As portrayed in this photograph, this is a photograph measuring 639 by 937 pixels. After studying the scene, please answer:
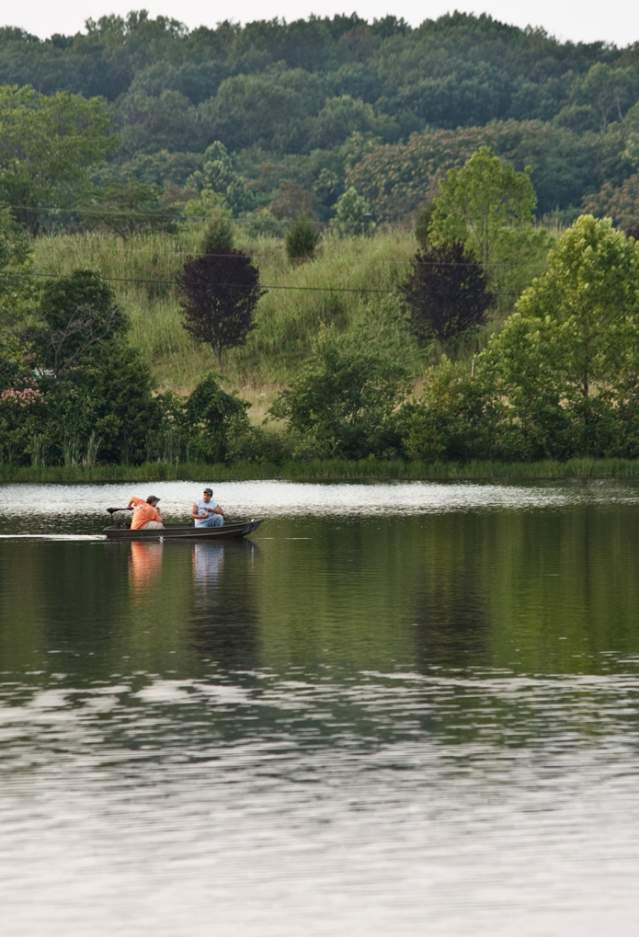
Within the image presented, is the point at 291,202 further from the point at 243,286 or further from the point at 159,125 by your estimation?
the point at 243,286

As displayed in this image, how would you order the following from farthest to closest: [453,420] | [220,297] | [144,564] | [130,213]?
[130,213], [220,297], [453,420], [144,564]

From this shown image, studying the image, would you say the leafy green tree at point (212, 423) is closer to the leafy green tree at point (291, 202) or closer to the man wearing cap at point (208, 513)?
the man wearing cap at point (208, 513)

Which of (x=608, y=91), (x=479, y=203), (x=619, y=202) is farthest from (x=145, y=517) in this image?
(x=608, y=91)


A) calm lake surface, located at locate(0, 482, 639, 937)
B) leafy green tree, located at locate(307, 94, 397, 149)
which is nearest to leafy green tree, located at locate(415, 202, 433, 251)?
calm lake surface, located at locate(0, 482, 639, 937)

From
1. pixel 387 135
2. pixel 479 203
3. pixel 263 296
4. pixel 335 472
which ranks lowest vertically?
pixel 335 472

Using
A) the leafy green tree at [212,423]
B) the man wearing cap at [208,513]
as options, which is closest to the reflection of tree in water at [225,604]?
the man wearing cap at [208,513]

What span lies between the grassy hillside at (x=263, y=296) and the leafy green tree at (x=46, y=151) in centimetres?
1840

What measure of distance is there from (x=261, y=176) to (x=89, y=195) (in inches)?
1314

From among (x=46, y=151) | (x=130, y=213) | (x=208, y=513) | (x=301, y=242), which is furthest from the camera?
(x=46, y=151)

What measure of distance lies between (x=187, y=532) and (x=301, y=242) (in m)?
59.7

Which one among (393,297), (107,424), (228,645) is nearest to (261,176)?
(393,297)

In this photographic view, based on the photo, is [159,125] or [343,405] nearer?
[343,405]

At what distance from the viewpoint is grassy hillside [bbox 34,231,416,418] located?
9331 centimetres

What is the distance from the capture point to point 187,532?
45.2 m
